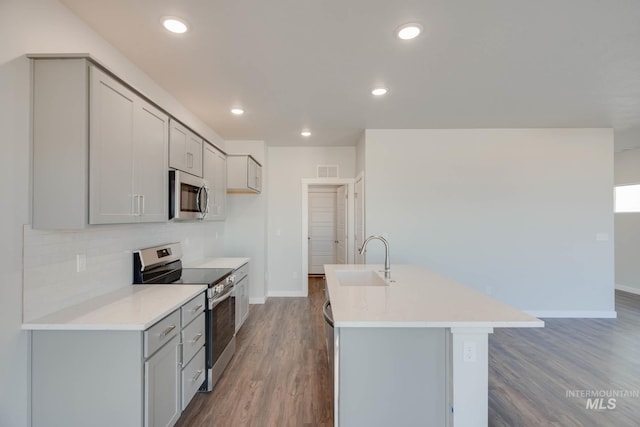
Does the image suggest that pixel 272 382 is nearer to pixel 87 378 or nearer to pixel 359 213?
pixel 87 378

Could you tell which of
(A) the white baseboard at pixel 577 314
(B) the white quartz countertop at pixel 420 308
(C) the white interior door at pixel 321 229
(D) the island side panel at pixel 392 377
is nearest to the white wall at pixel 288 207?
(C) the white interior door at pixel 321 229

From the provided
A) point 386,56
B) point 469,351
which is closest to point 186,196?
point 386,56

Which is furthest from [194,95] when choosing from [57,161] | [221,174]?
[57,161]

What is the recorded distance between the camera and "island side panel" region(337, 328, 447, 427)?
1576mm

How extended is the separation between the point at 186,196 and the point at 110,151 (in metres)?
0.89

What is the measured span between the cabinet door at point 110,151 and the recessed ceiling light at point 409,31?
181 centimetres

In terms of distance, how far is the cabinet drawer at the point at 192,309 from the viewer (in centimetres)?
197

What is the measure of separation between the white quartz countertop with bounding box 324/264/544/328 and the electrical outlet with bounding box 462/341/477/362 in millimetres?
130

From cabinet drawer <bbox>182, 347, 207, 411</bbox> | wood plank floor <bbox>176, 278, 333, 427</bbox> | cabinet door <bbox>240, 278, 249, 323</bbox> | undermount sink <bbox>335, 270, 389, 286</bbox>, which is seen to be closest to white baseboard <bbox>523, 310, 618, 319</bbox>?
undermount sink <bbox>335, 270, 389, 286</bbox>

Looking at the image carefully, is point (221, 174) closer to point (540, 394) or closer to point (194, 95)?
point (194, 95)

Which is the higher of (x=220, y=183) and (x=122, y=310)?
(x=220, y=183)

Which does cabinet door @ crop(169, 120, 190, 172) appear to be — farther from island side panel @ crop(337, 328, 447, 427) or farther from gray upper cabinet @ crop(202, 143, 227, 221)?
island side panel @ crop(337, 328, 447, 427)

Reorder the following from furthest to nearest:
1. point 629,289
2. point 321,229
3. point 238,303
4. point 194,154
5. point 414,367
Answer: point 321,229 → point 629,289 → point 238,303 → point 194,154 → point 414,367

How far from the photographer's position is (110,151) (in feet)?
5.49
